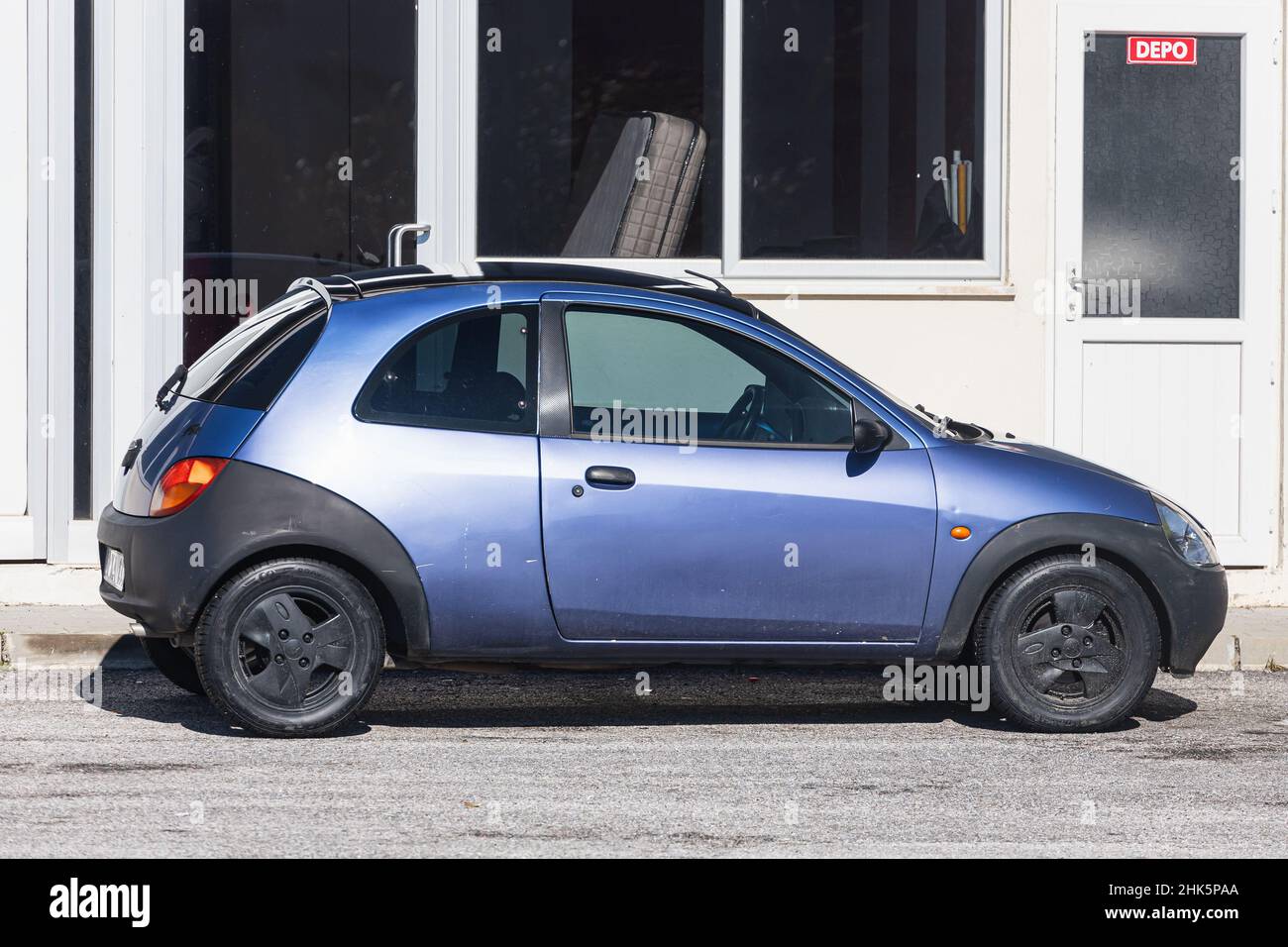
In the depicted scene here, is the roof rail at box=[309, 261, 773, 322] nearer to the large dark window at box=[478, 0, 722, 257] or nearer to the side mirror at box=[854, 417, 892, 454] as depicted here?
the side mirror at box=[854, 417, 892, 454]

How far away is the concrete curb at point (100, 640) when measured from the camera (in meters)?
8.41

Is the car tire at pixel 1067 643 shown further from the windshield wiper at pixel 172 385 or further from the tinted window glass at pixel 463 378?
the windshield wiper at pixel 172 385

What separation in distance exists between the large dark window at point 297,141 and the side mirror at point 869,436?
14.3 ft

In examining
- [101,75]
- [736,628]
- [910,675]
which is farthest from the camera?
[101,75]

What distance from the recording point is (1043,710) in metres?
6.96

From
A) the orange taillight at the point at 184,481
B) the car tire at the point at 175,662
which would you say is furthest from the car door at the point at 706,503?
the car tire at the point at 175,662

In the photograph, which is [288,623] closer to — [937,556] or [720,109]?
[937,556]

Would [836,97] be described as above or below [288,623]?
above

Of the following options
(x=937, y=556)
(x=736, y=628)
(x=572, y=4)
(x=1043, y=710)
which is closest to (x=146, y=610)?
(x=736, y=628)

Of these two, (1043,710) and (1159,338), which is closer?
(1043,710)

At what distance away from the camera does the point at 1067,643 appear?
6918mm

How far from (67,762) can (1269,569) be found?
6.68 metres

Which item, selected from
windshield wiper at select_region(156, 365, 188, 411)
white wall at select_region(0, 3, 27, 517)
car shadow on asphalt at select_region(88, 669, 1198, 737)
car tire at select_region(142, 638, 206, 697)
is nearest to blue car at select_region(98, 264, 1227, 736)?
windshield wiper at select_region(156, 365, 188, 411)

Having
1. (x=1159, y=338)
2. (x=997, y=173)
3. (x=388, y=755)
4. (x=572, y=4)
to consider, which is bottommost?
(x=388, y=755)
